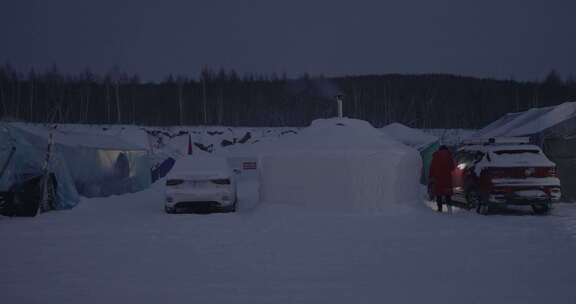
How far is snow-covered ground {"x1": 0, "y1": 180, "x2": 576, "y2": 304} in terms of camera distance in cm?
466

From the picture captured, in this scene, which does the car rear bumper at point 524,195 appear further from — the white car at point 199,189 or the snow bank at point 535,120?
the white car at point 199,189

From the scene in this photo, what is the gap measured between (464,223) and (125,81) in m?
74.5

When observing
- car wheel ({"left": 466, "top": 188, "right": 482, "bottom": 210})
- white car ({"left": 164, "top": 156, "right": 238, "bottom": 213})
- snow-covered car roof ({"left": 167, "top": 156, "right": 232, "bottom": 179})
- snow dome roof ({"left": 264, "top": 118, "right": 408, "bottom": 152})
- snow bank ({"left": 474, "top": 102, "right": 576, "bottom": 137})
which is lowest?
car wheel ({"left": 466, "top": 188, "right": 482, "bottom": 210})

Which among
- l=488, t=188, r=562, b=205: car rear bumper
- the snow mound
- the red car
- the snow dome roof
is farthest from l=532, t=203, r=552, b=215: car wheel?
the snow mound

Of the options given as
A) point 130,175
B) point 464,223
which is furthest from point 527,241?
point 130,175

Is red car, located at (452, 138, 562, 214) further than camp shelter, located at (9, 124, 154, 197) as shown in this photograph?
No

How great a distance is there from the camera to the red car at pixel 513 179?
10227 mm

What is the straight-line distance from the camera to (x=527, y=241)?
7289mm

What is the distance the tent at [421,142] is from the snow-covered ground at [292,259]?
10.7 meters

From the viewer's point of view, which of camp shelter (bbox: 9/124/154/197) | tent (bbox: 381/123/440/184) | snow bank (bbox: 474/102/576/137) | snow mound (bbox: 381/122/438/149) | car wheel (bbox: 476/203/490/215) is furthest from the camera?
snow mound (bbox: 381/122/438/149)

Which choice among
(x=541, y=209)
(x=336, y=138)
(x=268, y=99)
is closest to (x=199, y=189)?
(x=336, y=138)

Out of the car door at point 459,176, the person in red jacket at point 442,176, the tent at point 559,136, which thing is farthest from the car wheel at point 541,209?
the tent at point 559,136

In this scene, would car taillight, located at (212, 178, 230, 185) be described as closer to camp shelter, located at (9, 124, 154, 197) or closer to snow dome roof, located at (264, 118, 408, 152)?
snow dome roof, located at (264, 118, 408, 152)

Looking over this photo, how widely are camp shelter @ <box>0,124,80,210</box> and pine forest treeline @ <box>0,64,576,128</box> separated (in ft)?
157
